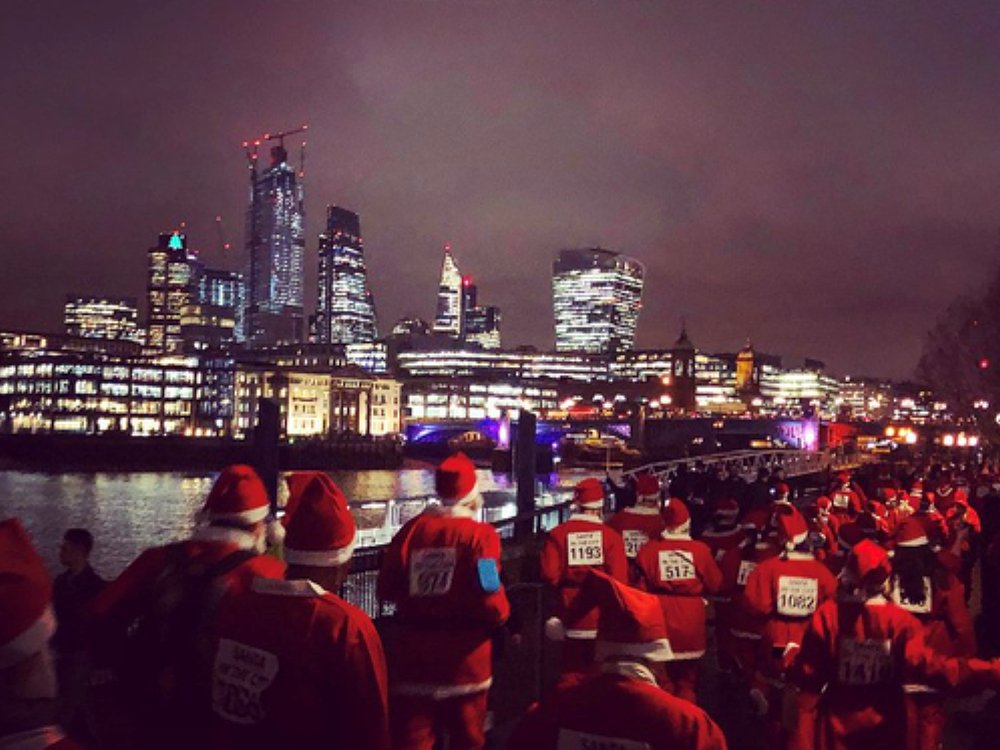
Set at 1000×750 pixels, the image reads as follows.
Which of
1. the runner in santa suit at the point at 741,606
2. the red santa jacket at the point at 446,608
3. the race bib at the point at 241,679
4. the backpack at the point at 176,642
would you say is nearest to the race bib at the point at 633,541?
the runner in santa suit at the point at 741,606

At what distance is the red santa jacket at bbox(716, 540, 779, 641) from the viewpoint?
8.52 metres

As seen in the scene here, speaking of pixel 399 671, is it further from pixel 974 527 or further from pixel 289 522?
pixel 974 527

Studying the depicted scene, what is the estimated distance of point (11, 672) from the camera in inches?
105

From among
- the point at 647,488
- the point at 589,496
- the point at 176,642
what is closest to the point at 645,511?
the point at 647,488

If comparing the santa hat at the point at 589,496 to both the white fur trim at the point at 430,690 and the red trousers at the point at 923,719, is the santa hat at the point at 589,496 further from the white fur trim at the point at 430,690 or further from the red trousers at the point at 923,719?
the red trousers at the point at 923,719

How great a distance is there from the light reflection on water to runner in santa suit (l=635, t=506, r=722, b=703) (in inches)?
414

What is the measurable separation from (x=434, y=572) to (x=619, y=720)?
3068 mm

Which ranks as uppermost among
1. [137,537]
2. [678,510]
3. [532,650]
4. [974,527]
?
[678,510]

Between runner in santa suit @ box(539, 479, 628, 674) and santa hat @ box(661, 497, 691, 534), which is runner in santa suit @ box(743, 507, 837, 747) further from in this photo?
runner in santa suit @ box(539, 479, 628, 674)

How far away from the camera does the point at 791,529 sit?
25.3 feet

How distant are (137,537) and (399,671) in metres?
48.5

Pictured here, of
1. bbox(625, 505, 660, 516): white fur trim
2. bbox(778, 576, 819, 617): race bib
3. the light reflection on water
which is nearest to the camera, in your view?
bbox(778, 576, 819, 617): race bib

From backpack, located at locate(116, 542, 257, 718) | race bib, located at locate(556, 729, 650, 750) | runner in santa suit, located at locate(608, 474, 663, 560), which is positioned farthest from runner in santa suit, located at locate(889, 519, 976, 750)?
backpack, located at locate(116, 542, 257, 718)

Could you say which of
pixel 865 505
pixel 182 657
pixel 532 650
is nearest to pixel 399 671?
pixel 182 657
